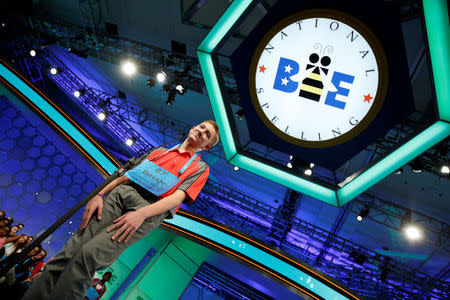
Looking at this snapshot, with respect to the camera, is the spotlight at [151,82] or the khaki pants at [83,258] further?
the spotlight at [151,82]

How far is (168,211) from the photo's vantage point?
5.43 feet

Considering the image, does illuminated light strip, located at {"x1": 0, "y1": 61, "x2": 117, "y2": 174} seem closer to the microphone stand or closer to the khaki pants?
the microphone stand

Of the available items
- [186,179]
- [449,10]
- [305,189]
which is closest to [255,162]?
[305,189]

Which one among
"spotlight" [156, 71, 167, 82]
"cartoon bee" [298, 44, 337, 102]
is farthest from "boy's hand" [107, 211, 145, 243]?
"spotlight" [156, 71, 167, 82]

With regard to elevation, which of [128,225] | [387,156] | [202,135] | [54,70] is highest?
[54,70]

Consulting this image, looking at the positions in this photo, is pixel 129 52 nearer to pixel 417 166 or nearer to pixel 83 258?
pixel 83 258

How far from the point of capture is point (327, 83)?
143cm

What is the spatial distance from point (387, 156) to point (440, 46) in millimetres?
576

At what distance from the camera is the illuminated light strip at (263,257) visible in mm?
2685

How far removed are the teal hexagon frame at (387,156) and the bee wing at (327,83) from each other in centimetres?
45

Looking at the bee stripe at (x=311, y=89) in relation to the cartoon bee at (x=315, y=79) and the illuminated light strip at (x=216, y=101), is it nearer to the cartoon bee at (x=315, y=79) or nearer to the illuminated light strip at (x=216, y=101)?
the cartoon bee at (x=315, y=79)

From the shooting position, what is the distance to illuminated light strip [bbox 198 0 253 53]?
1385 millimetres

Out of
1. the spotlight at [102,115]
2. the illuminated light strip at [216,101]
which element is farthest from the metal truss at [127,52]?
the illuminated light strip at [216,101]

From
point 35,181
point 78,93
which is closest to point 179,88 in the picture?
point 35,181
